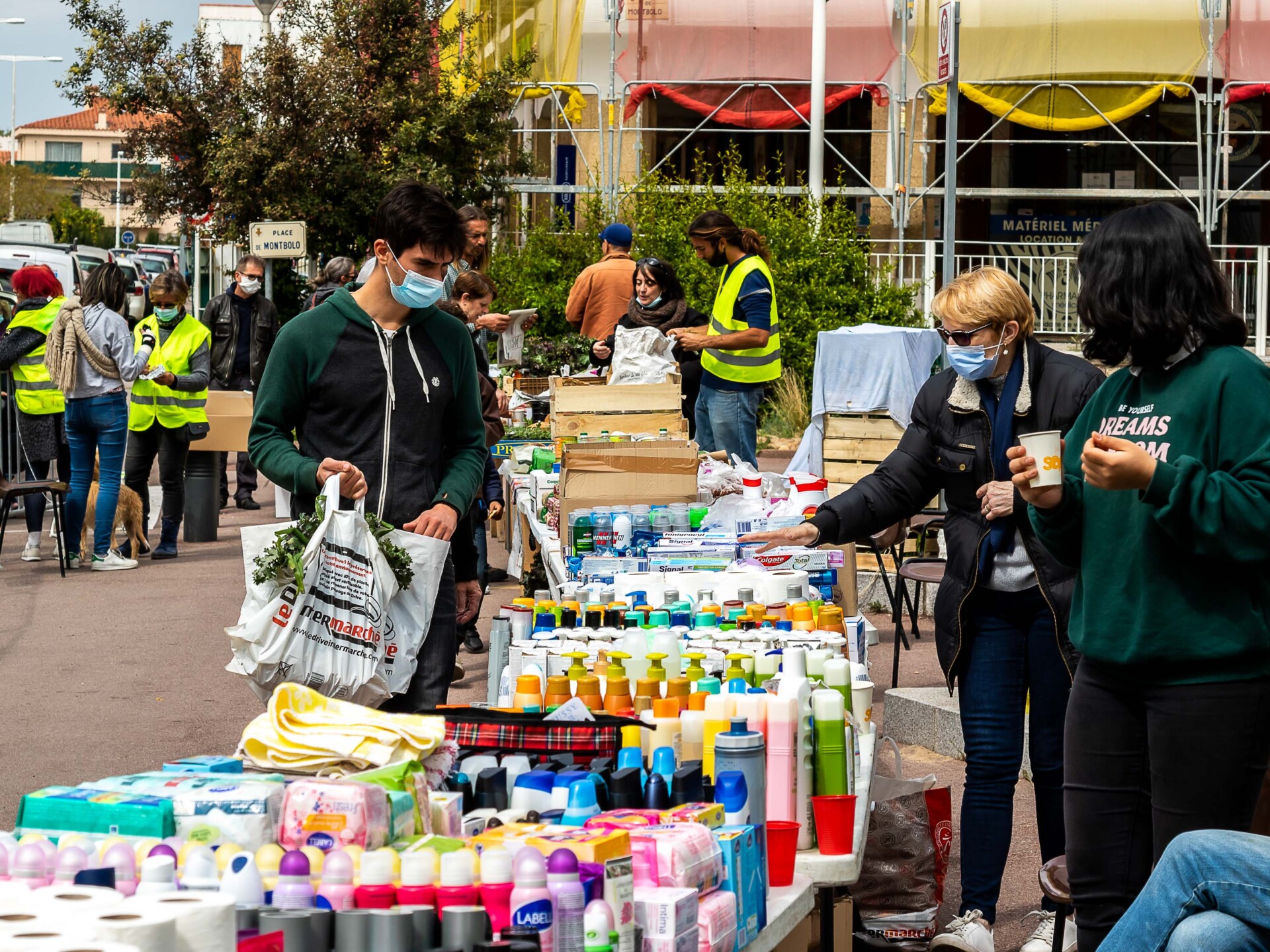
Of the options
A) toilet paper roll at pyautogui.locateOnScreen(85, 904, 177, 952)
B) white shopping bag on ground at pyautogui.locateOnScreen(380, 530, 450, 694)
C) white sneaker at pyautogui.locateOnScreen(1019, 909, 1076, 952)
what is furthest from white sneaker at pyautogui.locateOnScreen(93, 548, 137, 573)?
toilet paper roll at pyautogui.locateOnScreen(85, 904, 177, 952)

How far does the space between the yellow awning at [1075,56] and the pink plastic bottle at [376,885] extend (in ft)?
69.5

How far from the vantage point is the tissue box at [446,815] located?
9.48 ft

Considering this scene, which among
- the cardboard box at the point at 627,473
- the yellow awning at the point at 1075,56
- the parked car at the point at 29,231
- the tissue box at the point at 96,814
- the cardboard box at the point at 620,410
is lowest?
the tissue box at the point at 96,814

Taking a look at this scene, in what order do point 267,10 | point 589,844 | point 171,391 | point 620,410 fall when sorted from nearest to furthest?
point 589,844 < point 620,410 < point 171,391 < point 267,10

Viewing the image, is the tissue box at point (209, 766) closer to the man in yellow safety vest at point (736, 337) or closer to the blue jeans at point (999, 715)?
the blue jeans at point (999, 715)

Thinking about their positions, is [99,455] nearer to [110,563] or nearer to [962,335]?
[110,563]

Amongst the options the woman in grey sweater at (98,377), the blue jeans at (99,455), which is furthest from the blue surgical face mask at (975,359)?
the blue jeans at (99,455)

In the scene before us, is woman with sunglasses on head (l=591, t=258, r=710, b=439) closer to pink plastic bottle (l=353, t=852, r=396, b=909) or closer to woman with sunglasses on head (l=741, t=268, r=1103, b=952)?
woman with sunglasses on head (l=741, t=268, r=1103, b=952)

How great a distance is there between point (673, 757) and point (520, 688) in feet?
2.08

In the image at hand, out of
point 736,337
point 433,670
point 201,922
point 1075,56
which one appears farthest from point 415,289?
point 1075,56

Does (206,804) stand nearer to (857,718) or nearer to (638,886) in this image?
(638,886)

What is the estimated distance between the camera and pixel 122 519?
12.6 meters

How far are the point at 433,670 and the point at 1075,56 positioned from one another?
20034 mm

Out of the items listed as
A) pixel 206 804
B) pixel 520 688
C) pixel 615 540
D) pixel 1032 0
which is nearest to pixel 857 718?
pixel 520 688
